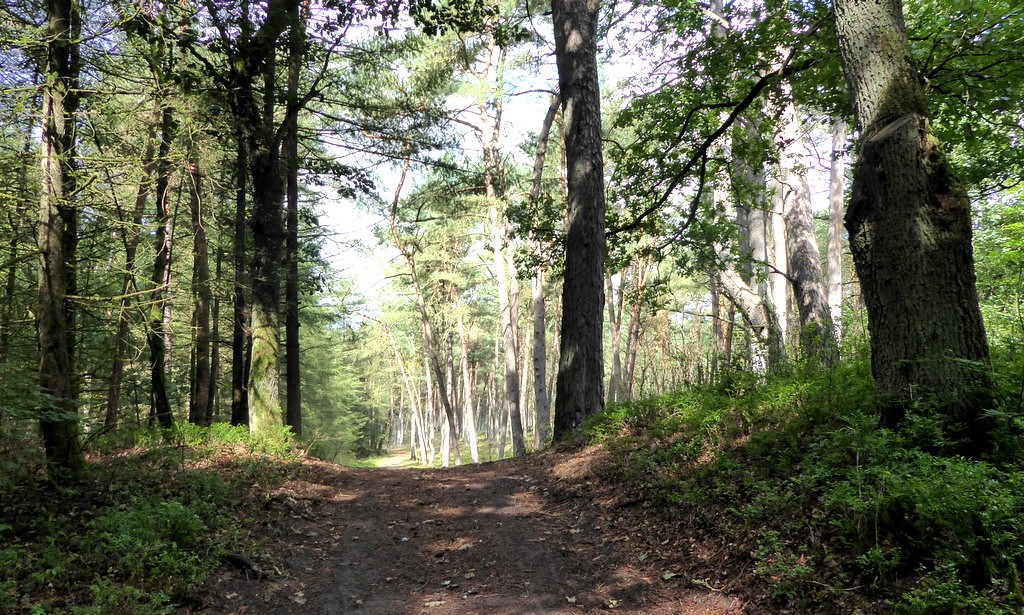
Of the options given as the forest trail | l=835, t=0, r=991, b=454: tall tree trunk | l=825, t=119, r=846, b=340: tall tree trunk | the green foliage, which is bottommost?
the forest trail

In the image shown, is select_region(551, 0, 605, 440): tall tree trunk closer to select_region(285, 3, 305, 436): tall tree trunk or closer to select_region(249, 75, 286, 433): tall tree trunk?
select_region(249, 75, 286, 433): tall tree trunk

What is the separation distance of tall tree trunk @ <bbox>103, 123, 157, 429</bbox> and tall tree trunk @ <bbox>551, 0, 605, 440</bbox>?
578 cm

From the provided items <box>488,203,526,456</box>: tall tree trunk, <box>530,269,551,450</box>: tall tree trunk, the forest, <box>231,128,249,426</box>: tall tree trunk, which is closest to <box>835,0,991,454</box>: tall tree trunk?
the forest

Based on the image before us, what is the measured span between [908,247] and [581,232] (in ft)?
18.1

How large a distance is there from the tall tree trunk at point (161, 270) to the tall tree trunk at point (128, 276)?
0.59ft

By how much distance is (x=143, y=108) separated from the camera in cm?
721

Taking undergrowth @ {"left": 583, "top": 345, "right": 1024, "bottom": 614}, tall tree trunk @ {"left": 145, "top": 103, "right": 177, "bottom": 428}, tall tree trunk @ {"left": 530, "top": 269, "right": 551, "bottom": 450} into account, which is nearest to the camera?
undergrowth @ {"left": 583, "top": 345, "right": 1024, "bottom": 614}

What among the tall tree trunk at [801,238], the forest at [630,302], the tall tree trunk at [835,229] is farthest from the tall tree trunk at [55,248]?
the tall tree trunk at [835,229]

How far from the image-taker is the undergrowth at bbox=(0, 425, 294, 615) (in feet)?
11.9

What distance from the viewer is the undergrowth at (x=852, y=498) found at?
8.69ft

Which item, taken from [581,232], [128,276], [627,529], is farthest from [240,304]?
[627,529]

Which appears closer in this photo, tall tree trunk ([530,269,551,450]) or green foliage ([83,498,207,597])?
green foliage ([83,498,207,597])

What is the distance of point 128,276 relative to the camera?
707 cm

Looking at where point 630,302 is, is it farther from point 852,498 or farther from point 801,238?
point 852,498
